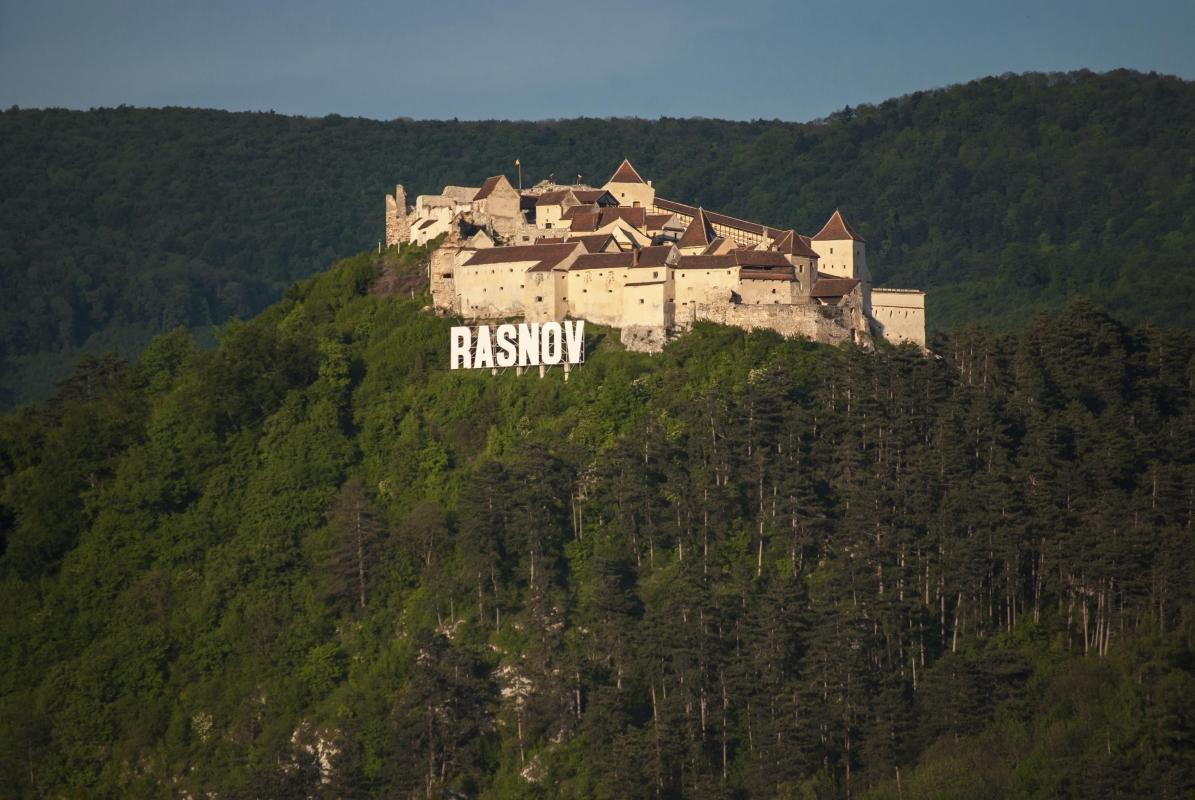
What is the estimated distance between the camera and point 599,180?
18188 cm

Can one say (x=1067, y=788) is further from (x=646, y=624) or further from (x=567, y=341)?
(x=567, y=341)

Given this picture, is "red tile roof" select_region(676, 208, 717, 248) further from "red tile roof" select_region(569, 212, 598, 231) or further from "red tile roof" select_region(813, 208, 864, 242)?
"red tile roof" select_region(813, 208, 864, 242)

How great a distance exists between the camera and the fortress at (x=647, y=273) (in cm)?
8275

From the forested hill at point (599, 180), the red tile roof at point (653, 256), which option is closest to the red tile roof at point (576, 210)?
the red tile roof at point (653, 256)

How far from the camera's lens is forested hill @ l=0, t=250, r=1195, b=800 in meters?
70.3

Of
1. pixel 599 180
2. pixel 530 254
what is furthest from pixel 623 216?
pixel 599 180

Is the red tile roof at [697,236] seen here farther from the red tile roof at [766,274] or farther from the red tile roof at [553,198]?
the red tile roof at [553,198]

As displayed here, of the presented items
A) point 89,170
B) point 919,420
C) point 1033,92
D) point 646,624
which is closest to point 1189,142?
point 1033,92

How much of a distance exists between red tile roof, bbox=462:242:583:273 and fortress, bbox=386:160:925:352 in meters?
0.04

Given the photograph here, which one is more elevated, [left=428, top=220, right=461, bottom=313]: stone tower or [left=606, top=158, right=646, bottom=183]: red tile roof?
[left=606, top=158, right=646, bottom=183]: red tile roof

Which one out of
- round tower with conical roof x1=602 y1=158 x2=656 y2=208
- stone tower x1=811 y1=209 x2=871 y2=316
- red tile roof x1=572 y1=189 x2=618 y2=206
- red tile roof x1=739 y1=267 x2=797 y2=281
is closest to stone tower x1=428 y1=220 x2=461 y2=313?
red tile roof x1=572 y1=189 x2=618 y2=206

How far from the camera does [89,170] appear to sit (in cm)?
19262

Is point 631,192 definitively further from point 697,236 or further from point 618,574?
point 618,574

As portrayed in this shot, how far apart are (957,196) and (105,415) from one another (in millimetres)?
107251
